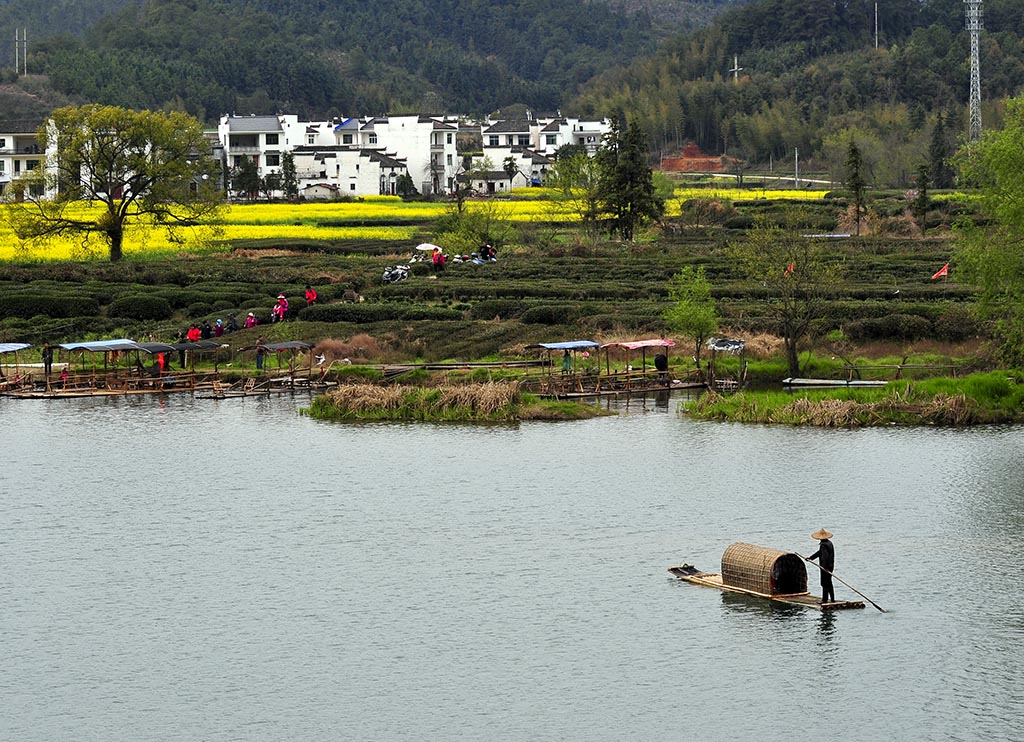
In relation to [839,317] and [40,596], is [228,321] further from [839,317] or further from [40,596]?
[40,596]

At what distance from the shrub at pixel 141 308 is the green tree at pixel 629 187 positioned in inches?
1300

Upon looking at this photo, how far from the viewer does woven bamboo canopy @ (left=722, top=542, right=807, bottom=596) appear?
31281mm

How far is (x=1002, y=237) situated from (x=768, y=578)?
22.2 metres

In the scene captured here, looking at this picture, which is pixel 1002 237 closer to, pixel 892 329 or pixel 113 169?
pixel 892 329

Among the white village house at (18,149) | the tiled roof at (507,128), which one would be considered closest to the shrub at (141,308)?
Result: the white village house at (18,149)

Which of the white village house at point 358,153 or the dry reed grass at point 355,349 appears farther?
the white village house at point 358,153

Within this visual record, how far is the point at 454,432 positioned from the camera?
1928 inches

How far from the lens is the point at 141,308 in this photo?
6850cm

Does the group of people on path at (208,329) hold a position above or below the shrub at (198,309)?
below

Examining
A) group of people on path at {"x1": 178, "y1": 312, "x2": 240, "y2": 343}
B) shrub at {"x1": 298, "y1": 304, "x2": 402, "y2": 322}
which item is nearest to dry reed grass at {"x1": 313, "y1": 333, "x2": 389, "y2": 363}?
shrub at {"x1": 298, "y1": 304, "x2": 402, "y2": 322}

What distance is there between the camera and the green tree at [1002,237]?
158 feet

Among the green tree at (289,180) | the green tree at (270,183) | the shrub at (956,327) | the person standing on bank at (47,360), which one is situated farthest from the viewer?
the green tree at (270,183)

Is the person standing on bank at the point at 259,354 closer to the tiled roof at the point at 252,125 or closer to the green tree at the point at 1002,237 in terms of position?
the green tree at the point at 1002,237

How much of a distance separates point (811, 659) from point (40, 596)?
15.4 m
